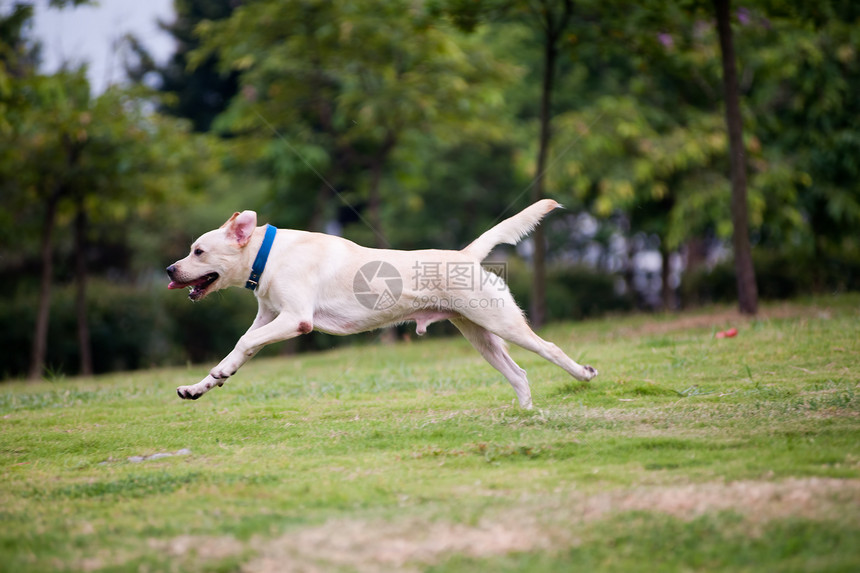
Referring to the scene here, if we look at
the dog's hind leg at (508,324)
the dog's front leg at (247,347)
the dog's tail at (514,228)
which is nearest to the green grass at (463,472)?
the dog's front leg at (247,347)

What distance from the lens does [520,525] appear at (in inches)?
173

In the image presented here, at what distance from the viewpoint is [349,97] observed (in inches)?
632

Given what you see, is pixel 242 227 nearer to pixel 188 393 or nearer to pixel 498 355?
pixel 188 393

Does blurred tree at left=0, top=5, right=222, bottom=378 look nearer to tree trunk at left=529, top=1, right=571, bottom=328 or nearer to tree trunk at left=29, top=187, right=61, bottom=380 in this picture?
tree trunk at left=29, top=187, right=61, bottom=380

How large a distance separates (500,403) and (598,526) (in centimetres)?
342

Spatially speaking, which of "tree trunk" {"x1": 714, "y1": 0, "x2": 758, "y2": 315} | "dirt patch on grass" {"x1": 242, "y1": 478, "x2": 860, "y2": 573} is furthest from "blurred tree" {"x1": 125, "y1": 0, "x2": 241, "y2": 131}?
"dirt patch on grass" {"x1": 242, "y1": 478, "x2": 860, "y2": 573}

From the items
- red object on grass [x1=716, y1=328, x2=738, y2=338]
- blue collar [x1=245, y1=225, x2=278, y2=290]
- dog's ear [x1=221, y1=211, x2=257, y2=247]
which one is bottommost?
red object on grass [x1=716, y1=328, x2=738, y2=338]

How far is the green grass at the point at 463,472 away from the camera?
411cm

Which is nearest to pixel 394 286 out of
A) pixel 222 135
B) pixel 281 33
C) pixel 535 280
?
pixel 535 280

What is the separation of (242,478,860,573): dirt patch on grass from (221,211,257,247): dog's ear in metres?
3.43

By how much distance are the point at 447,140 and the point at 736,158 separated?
25.5 feet

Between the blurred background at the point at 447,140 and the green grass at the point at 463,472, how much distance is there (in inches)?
210

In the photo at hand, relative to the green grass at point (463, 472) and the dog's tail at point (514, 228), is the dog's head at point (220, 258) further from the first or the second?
the dog's tail at point (514, 228)

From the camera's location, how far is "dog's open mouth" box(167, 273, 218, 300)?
7355 millimetres
